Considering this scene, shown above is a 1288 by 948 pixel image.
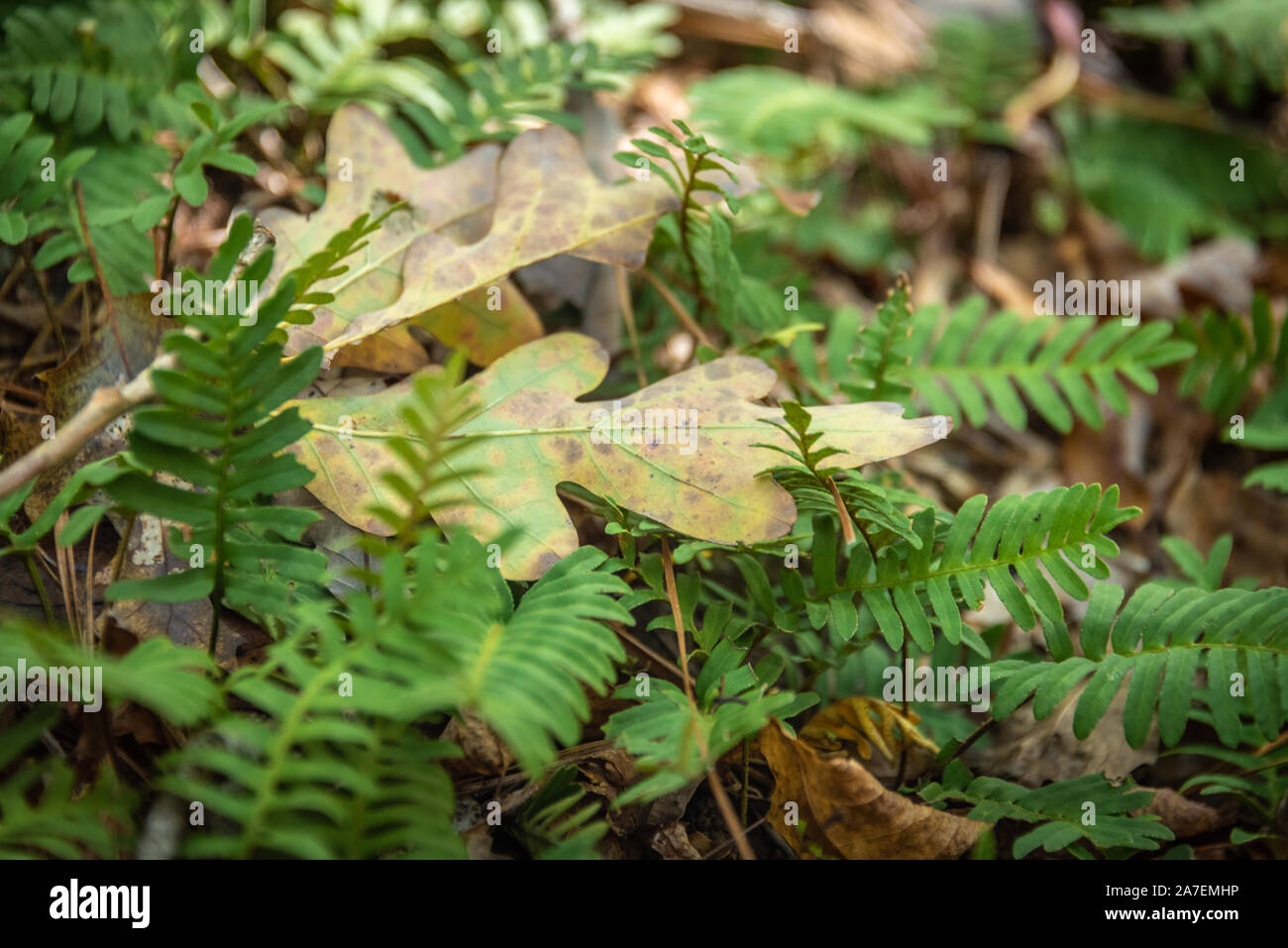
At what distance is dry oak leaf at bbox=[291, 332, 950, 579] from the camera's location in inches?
61.2

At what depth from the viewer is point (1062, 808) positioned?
1.56 meters

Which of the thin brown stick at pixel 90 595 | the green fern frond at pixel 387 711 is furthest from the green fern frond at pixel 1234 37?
the thin brown stick at pixel 90 595

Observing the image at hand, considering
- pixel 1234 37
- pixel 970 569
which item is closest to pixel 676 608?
pixel 970 569

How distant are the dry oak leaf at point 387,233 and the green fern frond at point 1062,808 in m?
1.27

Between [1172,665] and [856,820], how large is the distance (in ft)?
2.07

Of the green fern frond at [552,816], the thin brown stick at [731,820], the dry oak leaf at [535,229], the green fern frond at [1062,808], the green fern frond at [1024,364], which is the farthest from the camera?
the green fern frond at [1024,364]

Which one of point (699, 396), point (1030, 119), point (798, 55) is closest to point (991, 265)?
point (1030, 119)

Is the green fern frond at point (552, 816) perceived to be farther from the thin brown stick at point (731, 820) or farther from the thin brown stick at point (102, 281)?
the thin brown stick at point (102, 281)

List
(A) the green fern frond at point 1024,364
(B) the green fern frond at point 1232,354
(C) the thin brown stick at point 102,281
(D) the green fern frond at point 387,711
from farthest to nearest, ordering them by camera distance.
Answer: (B) the green fern frond at point 1232,354 < (A) the green fern frond at point 1024,364 < (C) the thin brown stick at point 102,281 < (D) the green fern frond at point 387,711

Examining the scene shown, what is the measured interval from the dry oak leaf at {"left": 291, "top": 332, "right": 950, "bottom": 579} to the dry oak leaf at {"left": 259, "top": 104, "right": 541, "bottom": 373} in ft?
0.60

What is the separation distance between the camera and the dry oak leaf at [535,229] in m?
1.84

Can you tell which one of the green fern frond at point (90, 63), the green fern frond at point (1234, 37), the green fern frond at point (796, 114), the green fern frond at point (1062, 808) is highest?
the green fern frond at point (1234, 37)

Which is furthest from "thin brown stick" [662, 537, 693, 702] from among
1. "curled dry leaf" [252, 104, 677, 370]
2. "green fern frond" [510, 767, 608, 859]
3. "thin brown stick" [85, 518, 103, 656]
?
"thin brown stick" [85, 518, 103, 656]

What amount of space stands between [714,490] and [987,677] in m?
0.59
